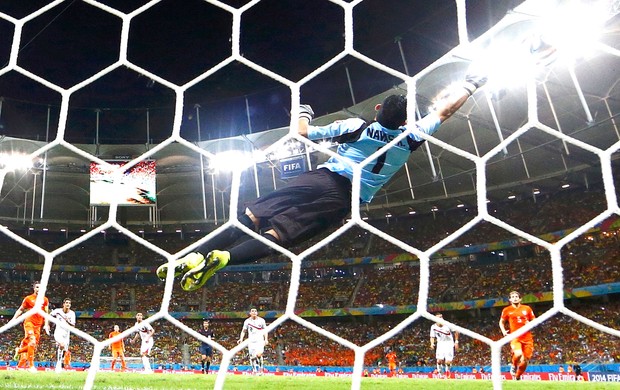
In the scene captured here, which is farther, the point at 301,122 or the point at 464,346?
the point at 464,346

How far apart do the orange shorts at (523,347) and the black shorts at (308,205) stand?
8.88ft

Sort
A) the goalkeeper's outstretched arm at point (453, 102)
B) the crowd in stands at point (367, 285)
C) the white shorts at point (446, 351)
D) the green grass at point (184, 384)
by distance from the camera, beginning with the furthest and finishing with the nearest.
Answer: the crowd in stands at point (367, 285), the white shorts at point (446, 351), the green grass at point (184, 384), the goalkeeper's outstretched arm at point (453, 102)

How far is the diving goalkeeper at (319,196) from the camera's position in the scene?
1948 millimetres

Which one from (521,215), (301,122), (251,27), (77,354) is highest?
(251,27)

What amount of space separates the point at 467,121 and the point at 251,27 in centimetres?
574

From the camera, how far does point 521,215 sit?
13.5 m

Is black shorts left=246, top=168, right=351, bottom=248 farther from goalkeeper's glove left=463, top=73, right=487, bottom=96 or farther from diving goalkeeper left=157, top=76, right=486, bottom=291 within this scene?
goalkeeper's glove left=463, top=73, right=487, bottom=96

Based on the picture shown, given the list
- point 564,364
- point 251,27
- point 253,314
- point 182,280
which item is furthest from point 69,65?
point 564,364

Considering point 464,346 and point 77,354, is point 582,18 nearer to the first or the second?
point 464,346

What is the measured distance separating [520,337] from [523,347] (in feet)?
0.62

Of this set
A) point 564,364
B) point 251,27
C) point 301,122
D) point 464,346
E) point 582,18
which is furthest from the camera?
point 464,346

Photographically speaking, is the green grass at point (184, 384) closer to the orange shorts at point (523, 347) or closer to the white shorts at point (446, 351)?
the orange shorts at point (523, 347)

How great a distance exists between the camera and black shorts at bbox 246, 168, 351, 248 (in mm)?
2021

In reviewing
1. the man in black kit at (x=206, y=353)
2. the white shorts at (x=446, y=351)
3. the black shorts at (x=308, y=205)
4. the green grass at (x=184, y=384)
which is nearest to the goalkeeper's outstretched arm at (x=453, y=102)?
the black shorts at (x=308, y=205)
